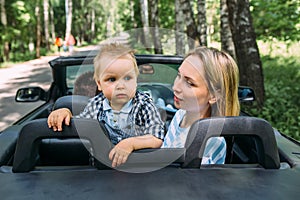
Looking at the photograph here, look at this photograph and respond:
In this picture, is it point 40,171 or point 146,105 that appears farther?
point 146,105

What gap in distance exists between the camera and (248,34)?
6.57 m

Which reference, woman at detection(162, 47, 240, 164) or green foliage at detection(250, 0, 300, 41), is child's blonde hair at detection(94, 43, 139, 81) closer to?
woman at detection(162, 47, 240, 164)

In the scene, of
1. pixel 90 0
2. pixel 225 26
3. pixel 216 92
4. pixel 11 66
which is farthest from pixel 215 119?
pixel 90 0

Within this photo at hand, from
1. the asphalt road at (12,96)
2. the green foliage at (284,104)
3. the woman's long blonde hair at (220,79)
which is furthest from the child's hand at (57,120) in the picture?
the asphalt road at (12,96)

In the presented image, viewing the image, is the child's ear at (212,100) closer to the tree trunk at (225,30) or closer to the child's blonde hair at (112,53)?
the child's blonde hair at (112,53)

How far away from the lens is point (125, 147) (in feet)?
4.92

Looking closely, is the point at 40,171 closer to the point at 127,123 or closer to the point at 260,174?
the point at 127,123

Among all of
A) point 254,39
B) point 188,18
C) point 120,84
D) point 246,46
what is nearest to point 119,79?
point 120,84

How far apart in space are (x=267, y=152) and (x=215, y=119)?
0.27 m

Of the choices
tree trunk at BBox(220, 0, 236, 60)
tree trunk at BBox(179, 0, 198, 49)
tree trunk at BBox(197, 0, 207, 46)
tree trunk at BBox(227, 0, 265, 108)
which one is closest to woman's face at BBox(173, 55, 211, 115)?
tree trunk at BBox(227, 0, 265, 108)

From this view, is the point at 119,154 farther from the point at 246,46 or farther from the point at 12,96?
the point at 12,96

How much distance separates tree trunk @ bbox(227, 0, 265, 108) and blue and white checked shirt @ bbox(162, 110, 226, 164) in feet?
16.4

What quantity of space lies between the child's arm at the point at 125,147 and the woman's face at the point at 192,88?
24 centimetres

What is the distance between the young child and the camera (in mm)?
1526
